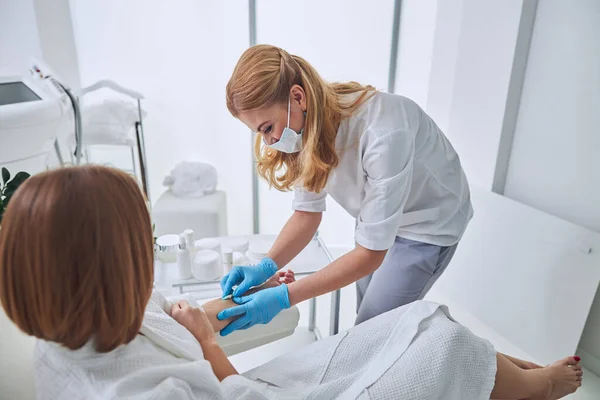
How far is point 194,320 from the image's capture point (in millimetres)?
1000

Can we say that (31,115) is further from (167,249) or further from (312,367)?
(312,367)

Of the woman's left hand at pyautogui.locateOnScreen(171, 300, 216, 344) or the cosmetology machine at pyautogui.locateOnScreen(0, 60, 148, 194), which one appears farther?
the cosmetology machine at pyautogui.locateOnScreen(0, 60, 148, 194)

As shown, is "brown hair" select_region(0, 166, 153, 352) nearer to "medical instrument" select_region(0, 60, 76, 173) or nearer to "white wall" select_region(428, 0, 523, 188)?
"medical instrument" select_region(0, 60, 76, 173)

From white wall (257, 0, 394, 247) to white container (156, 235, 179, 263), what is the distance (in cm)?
163

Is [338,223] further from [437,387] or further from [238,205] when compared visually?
[437,387]

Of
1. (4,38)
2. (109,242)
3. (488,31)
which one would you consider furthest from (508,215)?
(4,38)

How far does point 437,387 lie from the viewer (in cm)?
91

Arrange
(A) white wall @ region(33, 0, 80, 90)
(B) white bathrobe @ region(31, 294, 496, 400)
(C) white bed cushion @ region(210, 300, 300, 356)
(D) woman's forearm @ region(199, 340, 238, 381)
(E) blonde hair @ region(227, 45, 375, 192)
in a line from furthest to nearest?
(A) white wall @ region(33, 0, 80, 90), (C) white bed cushion @ region(210, 300, 300, 356), (E) blonde hair @ region(227, 45, 375, 192), (D) woman's forearm @ region(199, 340, 238, 381), (B) white bathrobe @ region(31, 294, 496, 400)

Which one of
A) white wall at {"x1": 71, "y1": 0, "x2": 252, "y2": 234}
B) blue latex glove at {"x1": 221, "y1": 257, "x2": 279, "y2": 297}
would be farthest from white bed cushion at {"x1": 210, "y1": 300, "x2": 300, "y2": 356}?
white wall at {"x1": 71, "y1": 0, "x2": 252, "y2": 234}

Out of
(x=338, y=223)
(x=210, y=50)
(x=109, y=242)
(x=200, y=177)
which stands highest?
(x=210, y=50)

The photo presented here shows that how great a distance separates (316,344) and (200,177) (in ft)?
5.46

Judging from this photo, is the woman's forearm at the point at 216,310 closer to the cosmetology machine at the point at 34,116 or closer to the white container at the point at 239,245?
the white container at the point at 239,245

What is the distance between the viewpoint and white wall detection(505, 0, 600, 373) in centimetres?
163

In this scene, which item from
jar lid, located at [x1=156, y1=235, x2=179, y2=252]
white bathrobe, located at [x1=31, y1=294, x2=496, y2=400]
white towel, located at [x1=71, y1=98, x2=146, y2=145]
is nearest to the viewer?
white bathrobe, located at [x1=31, y1=294, x2=496, y2=400]
